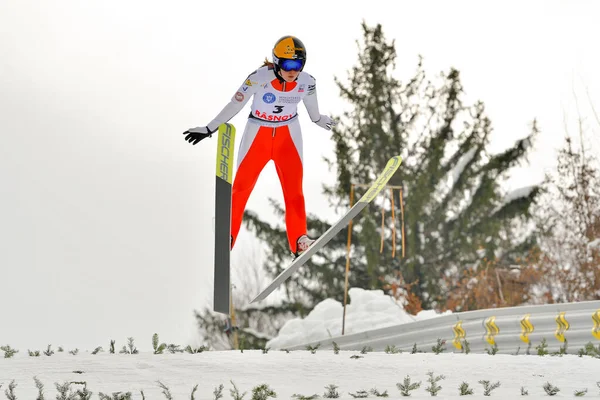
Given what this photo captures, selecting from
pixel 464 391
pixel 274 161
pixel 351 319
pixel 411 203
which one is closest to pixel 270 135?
pixel 274 161

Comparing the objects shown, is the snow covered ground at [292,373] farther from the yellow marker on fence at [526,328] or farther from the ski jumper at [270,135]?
the yellow marker on fence at [526,328]

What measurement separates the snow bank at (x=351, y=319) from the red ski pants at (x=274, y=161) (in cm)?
530

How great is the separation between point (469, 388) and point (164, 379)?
1656 mm

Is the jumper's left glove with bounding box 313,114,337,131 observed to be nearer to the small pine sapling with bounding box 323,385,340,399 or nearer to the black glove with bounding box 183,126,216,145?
the black glove with bounding box 183,126,216,145

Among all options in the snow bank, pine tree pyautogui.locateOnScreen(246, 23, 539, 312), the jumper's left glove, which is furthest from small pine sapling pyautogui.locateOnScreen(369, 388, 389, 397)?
pine tree pyautogui.locateOnScreen(246, 23, 539, 312)

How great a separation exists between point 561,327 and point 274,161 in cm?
333

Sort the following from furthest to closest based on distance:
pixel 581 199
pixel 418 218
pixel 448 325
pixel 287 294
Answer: pixel 287 294 → pixel 418 218 → pixel 581 199 → pixel 448 325

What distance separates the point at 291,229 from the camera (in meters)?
5.14

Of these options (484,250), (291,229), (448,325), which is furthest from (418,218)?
(291,229)

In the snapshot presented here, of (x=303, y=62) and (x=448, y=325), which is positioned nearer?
(x=303, y=62)

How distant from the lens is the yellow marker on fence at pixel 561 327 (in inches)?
249

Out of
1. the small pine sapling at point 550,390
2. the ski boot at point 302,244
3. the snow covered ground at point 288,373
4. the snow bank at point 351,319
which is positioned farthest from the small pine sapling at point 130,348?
the snow bank at point 351,319

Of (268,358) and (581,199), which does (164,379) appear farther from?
(581,199)

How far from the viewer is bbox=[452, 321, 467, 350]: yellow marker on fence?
23.8ft
